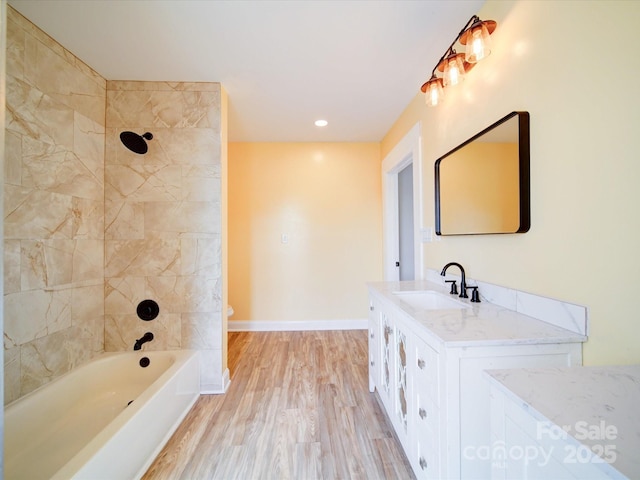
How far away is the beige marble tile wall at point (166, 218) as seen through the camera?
6.80 ft

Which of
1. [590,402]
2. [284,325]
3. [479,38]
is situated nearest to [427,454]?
[590,402]

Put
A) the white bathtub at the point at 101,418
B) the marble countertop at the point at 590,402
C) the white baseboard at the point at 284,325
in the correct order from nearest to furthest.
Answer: the marble countertop at the point at 590,402 < the white bathtub at the point at 101,418 < the white baseboard at the point at 284,325

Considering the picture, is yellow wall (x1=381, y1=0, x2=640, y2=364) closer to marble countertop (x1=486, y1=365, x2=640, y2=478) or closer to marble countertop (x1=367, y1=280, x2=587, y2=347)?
marble countertop (x1=367, y1=280, x2=587, y2=347)

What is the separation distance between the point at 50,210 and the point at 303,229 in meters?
2.32

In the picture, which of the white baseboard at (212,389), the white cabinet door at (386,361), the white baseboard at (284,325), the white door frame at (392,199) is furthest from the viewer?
the white baseboard at (284,325)

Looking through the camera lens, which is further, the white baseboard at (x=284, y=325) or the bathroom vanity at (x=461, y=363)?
the white baseboard at (x=284, y=325)

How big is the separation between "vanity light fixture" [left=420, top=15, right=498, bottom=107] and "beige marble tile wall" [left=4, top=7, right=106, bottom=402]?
240 cm

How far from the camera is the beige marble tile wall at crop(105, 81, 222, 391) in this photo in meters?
2.07

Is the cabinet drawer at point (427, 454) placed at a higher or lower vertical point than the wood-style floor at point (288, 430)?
higher

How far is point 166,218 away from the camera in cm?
210

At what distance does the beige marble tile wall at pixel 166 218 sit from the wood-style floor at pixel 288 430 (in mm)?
391

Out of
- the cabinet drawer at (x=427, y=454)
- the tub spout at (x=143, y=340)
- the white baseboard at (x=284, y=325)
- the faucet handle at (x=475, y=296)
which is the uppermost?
the faucet handle at (x=475, y=296)

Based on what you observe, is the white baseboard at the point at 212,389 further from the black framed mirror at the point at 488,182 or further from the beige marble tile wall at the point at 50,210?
the black framed mirror at the point at 488,182

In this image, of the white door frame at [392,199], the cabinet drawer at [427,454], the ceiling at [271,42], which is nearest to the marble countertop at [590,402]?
the cabinet drawer at [427,454]
